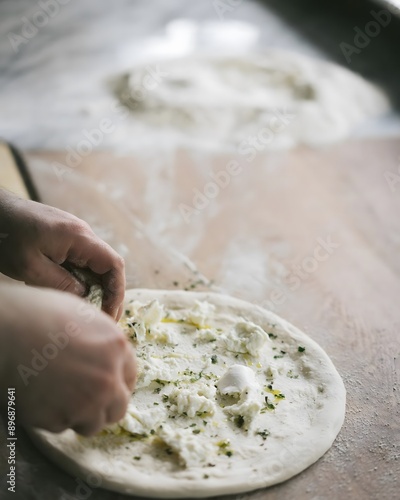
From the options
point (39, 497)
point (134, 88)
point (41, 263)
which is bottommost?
point (134, 88)

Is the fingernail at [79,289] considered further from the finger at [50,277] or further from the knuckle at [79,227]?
the knuckle at [79,227]

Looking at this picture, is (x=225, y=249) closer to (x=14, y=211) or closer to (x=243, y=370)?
(x=243, y=370)

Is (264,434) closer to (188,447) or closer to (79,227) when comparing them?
(188,447)

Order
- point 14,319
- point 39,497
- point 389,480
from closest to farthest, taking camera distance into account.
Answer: point 14,319
point 39,497
point 389,480

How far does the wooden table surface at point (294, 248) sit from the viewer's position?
1.60 metres

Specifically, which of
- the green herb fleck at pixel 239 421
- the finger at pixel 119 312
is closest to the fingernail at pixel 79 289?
the finger at pixel 119 312

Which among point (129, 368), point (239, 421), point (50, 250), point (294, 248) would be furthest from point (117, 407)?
point (294, 248)

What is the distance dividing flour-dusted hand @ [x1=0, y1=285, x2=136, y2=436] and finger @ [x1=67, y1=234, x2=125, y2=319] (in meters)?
0.38

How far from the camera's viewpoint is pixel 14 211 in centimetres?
164

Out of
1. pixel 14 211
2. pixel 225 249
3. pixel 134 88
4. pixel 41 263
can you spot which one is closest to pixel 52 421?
pixel 41 263

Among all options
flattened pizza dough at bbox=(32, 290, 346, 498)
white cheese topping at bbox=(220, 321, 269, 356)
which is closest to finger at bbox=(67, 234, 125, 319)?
flattened pizza dough at bbox=(32, 290, 346, 498)

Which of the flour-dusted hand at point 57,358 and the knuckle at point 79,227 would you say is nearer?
the flour-dusted hand at point 57,358

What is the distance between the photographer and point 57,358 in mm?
1213

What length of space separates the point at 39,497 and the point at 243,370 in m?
0.58
